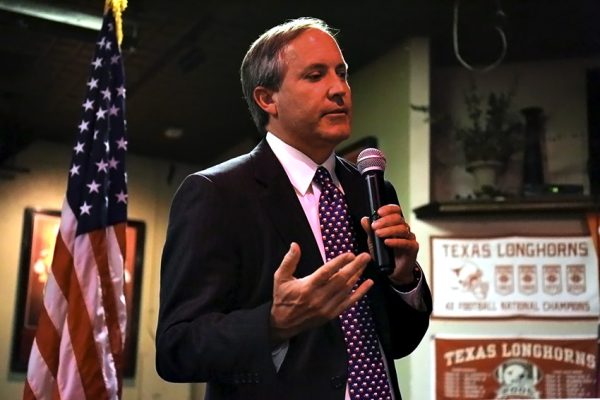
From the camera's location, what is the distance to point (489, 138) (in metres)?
4.03

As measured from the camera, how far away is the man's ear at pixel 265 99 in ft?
4.94

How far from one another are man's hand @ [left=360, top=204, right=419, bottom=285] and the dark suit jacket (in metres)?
0.07

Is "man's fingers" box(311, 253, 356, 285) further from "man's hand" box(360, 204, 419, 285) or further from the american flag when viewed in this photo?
the american flag

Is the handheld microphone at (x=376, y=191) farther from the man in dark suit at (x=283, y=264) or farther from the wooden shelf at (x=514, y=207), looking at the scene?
the wooden shelf at (x=514, y=207)

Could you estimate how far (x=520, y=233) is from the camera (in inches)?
152

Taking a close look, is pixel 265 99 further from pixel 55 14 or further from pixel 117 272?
pixel 55 14

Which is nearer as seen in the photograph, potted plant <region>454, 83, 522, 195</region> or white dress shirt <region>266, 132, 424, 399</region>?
white dress shirt <region>266, 132, 424, 399</region>

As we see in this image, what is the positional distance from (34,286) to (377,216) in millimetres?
5345

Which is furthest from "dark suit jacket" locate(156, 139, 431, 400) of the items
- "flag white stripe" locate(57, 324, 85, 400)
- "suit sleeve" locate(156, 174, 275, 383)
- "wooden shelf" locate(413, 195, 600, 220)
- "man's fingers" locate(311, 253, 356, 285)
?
"wooden shelf" locate(413, 195, 600, 220)

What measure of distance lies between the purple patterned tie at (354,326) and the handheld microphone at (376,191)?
0.26 ft

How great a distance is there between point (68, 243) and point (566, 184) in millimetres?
2684

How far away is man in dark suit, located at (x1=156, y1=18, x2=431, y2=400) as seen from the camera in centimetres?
113

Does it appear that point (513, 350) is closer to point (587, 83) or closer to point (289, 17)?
point (587, 83)

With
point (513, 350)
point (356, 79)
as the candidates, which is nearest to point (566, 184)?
point (513, 350)
